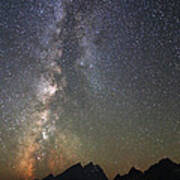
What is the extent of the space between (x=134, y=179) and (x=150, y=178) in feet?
40.0

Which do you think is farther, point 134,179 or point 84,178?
point 84,178

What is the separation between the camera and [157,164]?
121312 mm

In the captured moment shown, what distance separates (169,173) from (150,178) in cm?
1121

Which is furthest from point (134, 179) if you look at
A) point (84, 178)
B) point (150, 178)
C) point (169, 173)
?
point (84, 178)

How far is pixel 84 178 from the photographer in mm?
199875

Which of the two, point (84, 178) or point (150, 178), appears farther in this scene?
point (84, 178)

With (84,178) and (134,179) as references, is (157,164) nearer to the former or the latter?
(134,179)

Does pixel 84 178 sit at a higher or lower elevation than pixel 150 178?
lower

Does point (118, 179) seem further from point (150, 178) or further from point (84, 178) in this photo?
point (84, 178)

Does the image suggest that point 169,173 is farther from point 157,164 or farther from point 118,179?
point 118,179

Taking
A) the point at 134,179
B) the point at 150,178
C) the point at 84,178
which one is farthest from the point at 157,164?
the point at 84,178

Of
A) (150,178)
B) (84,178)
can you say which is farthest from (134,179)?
(84,178)

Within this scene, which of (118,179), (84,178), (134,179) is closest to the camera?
(134,179)

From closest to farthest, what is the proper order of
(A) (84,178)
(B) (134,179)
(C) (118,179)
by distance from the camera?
(B) (134,179)
(C) (118,179)
(A) (84,178)
